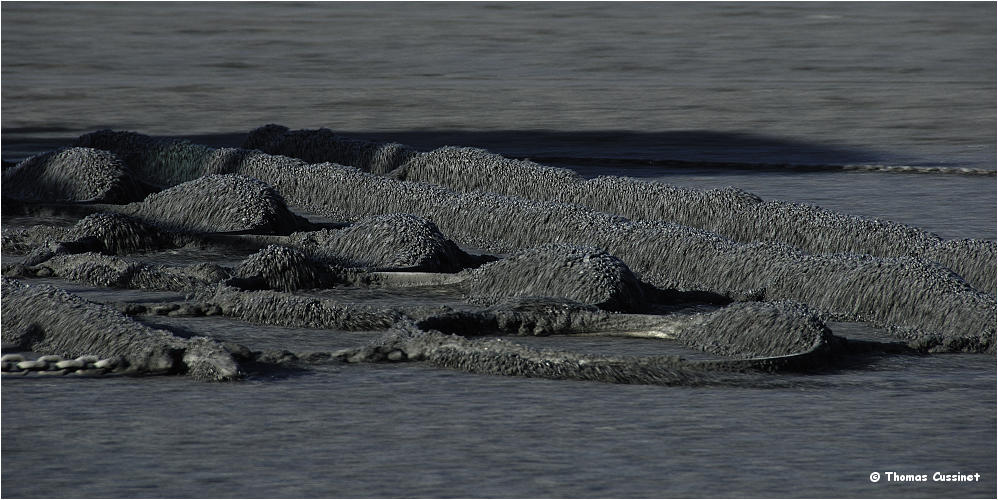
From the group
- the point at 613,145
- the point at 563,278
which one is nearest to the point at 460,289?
the point at 563,278

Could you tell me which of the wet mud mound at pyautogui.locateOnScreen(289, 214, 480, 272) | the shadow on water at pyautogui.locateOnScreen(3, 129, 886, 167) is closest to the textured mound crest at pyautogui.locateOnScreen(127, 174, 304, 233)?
the wet mud mound at pyautogui.locateOnScreen(289, 214, 480, 272)

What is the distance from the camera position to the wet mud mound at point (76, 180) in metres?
7.53

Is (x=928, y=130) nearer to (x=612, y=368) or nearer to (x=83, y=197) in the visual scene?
(x=83, y=197)

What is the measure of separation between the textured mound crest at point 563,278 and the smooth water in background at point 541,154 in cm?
46

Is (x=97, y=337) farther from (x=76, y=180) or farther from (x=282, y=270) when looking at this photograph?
(x=76, y=180)

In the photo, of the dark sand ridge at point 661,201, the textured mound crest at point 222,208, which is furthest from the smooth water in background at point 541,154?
the textured mound crest at point 222,208

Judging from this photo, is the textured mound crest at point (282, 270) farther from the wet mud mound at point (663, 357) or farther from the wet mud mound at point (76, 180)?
the wet mud mound at point (76, 180)

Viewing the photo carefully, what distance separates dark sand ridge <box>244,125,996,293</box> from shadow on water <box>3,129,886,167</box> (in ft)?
4.56

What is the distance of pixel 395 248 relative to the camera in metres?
5.59

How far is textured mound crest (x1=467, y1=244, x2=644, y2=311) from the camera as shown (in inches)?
188

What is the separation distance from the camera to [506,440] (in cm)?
331

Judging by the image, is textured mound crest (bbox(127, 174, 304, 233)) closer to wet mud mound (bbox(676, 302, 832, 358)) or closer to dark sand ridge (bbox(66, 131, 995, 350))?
dark sand ridge (bbox(66, 131, 995, 350))

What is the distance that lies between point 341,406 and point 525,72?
1326 centimetres

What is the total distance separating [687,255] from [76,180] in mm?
3357
